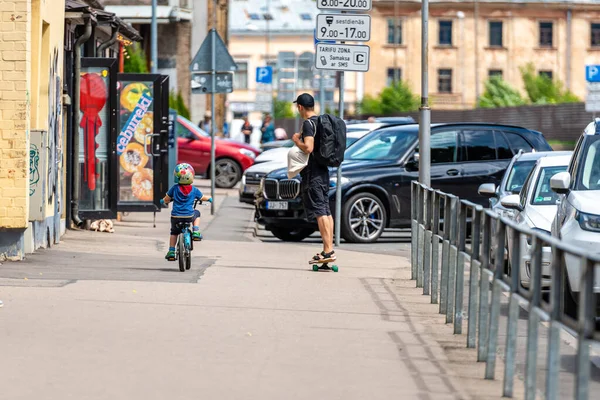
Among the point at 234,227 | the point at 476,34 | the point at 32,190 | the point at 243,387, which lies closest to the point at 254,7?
the point at 476,34

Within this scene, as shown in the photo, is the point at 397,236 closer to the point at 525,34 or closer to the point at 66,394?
the point at 66,394

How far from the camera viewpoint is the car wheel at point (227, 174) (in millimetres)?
33438

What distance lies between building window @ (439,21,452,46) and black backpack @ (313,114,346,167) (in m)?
84.3

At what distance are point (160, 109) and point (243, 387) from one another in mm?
13207

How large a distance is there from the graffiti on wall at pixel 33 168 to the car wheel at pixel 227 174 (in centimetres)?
1917

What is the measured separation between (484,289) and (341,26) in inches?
382

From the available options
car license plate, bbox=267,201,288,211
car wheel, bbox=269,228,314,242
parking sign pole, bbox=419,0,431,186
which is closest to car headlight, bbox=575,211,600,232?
parking sign pole, bbox=419,0,431,186

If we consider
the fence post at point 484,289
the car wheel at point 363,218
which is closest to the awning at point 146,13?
the car wheel at point 363,218

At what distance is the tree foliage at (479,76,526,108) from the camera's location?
9331 centimetres

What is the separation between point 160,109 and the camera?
1981 centimetres

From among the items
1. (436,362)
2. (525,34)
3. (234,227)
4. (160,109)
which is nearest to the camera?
(436,362)

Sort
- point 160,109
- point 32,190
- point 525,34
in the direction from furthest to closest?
point 525,34, point 160,109, point 32,190

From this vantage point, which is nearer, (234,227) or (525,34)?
(234,227)

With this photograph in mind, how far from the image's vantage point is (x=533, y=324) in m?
6.27
